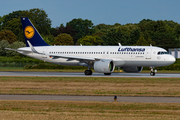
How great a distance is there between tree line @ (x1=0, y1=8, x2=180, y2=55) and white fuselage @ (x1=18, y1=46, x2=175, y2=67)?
168 ft

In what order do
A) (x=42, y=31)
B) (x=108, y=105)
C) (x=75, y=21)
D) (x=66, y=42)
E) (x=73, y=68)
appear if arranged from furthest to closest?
(x=75, y=21) < (x=42, y=31) < (x=66, y=42) < (x=73, y=68) < (x=108, y=105)

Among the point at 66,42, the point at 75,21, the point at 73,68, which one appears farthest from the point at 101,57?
the point at 75,21

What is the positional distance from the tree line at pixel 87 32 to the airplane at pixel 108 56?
50.9m

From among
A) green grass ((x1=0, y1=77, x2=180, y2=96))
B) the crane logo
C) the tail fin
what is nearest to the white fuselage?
the tail fin

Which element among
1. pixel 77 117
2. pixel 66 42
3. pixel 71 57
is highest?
pixel 66 42

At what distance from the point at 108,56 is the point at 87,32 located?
12429cm

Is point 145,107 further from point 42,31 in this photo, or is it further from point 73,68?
point 42,31

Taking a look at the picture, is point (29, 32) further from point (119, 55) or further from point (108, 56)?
point (119, 55)

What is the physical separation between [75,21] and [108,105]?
529ft

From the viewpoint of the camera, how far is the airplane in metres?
43.6

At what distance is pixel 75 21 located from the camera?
177 meters

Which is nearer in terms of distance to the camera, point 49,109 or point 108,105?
point 49,109

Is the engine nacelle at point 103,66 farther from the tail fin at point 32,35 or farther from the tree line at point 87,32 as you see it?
the tree line at point 87,32

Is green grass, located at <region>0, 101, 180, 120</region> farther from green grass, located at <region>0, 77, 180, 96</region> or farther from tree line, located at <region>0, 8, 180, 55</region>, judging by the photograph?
tree line, located at <region>0, 8, 180, 55</region>
